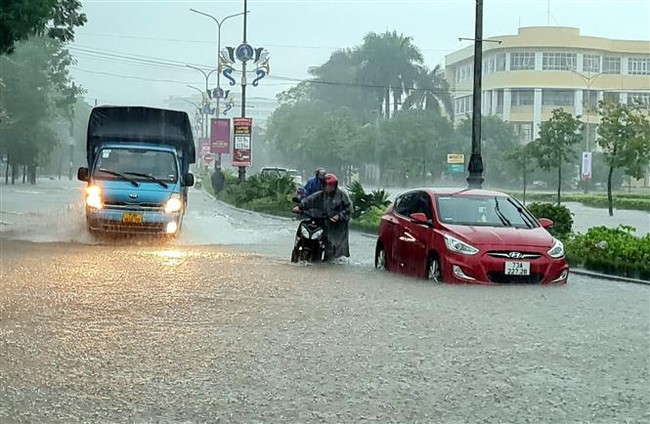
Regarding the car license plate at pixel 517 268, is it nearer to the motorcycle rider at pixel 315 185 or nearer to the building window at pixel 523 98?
the motorcycle rider at pixel 315 185

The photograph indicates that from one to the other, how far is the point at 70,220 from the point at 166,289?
1336 cm

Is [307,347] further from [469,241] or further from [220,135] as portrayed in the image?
[220,135]

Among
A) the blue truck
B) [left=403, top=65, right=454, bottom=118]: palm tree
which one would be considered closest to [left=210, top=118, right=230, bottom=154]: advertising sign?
[left=403, top=65, right=454, bottom=118]: palm tree

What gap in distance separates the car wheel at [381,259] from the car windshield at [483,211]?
64.3 inches

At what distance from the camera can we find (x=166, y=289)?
13.5 m

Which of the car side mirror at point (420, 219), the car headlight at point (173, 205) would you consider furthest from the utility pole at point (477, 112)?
the car side mirror at point (420, 219)

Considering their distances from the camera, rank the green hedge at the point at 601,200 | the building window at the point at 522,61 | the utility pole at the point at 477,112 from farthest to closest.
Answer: the building window at the point at 522,61 < the green hedge at the point at 601,200 < the utility pole at the point at 477,112

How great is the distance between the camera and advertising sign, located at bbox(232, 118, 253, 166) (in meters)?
46.9

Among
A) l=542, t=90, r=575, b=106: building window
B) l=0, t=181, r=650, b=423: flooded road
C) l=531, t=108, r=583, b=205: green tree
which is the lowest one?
l=0, t=181, r=650, b=423: flooded road

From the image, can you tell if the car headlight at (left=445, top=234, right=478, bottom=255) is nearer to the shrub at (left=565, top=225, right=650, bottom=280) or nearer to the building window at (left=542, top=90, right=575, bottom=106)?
the shrub at (left=565, top=225, right=650, bottom=280)

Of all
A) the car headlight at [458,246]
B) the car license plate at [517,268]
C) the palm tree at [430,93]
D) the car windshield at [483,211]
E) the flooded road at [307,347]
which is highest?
the palm tree at [430,93]

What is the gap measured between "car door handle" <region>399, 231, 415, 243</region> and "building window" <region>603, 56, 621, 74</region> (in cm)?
5264

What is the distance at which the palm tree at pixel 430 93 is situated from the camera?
80125 mm

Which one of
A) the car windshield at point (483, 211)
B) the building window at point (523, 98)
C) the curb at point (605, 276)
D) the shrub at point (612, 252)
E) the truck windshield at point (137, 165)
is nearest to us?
the car windshield at point (483, 211)
